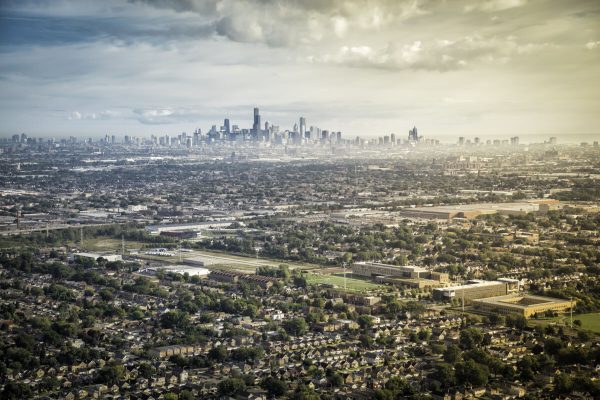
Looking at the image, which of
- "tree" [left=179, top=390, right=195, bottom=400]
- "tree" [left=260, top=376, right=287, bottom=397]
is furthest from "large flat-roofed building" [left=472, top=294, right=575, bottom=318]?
"tree" [left=179, top=390, right=195, bottom=400]

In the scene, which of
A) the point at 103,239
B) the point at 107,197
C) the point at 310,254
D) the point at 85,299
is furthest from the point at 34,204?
the point at 85,299

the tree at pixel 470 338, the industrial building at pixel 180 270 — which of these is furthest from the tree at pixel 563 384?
the industrial building at pixel 180 270

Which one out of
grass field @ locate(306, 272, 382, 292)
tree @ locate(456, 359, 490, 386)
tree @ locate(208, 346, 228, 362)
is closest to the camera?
tree @ locate(456, 359, 490, 386)

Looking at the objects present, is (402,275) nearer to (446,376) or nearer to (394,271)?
(394,271)

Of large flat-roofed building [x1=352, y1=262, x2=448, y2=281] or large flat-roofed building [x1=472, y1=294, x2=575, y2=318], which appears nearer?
large flat-roofed building [x1=472, y1=294, x2=575, y2=318]

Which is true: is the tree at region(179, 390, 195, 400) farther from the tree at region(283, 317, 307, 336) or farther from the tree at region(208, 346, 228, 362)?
the tree at region(283, 317, 307, 336)

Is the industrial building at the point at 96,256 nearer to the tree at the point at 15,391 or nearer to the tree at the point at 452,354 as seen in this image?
the tree at the point at 15,391
